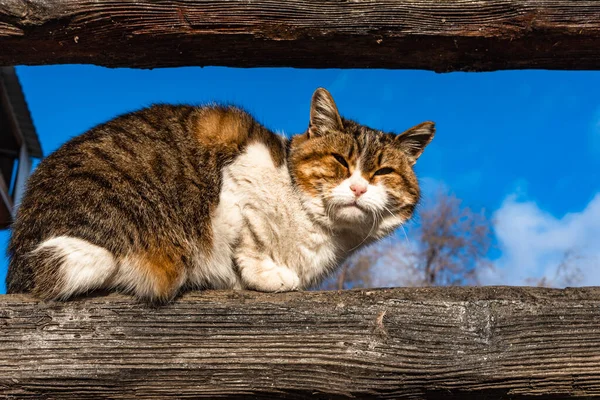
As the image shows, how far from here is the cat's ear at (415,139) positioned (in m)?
2.39

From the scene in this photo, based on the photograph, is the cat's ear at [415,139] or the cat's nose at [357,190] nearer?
the cat's nose at [357,190]

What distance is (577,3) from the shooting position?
1.89 meters

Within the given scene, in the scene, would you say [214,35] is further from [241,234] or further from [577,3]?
[577,3]

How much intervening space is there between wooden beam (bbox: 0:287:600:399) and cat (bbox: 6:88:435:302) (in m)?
0.13

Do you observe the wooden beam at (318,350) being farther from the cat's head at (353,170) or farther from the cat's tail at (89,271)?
the cat's head at (353,170)

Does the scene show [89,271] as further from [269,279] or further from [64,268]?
[269,279]

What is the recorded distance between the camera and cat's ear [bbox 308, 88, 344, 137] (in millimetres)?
2326

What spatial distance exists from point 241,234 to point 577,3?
1.30 metres

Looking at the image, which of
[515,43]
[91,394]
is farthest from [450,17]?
[91,394]

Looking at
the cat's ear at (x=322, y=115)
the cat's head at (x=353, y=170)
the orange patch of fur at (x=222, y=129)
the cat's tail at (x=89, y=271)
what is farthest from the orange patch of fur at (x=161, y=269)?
the cat's ear at (x=322, y=115)

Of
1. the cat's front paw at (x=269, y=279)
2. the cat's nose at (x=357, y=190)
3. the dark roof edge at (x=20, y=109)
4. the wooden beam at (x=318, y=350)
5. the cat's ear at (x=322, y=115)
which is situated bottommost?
the wooden beam at (x=318, y=350)

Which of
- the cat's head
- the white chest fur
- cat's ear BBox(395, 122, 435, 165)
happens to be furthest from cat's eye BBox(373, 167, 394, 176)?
the white chest fur

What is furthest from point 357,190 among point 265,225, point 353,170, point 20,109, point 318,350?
point 20,109

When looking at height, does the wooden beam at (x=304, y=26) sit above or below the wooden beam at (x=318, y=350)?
above
